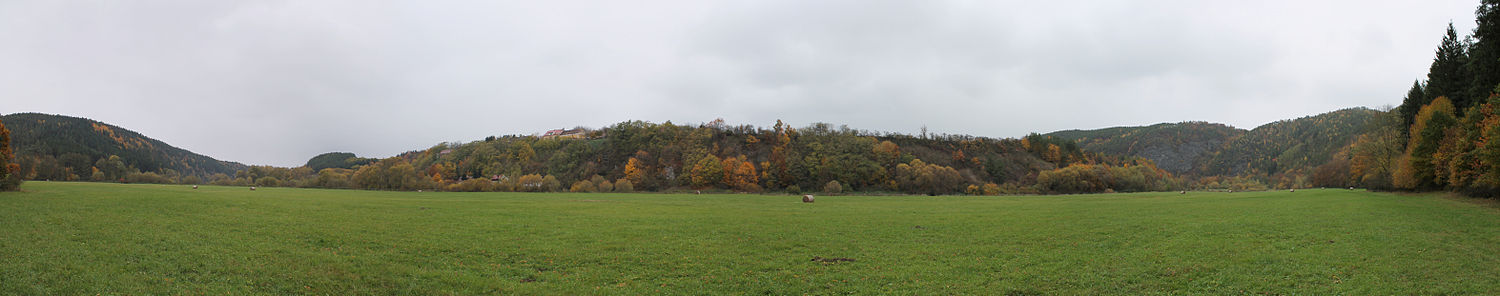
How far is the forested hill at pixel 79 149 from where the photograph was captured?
300ft

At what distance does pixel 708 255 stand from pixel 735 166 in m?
103

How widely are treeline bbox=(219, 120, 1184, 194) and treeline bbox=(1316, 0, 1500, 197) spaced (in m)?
45.5

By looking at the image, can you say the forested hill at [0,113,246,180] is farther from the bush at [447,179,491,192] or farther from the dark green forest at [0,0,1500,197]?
the bush at [447,179,491,192]

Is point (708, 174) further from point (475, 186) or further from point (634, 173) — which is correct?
point (475, 186)

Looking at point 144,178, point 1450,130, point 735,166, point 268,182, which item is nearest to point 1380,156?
point 1450,130

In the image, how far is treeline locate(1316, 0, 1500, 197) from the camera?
34.1 metres

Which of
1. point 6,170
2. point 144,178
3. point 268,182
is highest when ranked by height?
point 6,170

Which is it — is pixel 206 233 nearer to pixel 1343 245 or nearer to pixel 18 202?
pixel 18 202

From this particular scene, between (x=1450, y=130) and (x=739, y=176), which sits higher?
(x=1450, y=130)

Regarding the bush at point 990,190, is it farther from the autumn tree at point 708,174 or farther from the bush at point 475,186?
the bush at point 475,186

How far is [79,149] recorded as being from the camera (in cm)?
10788

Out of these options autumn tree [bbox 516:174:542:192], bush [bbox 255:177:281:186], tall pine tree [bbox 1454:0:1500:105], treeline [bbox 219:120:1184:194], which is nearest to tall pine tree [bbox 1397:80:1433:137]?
tall pine tree [bbox 1454:0:1500:105]

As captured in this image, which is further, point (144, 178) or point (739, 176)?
point (739, 176)

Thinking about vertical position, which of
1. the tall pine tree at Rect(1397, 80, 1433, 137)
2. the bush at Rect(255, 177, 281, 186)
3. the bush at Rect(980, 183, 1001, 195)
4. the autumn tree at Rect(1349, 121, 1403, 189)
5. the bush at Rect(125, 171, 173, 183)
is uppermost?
the tall pine tree at Rect(1397, 80, 1433, 137)
